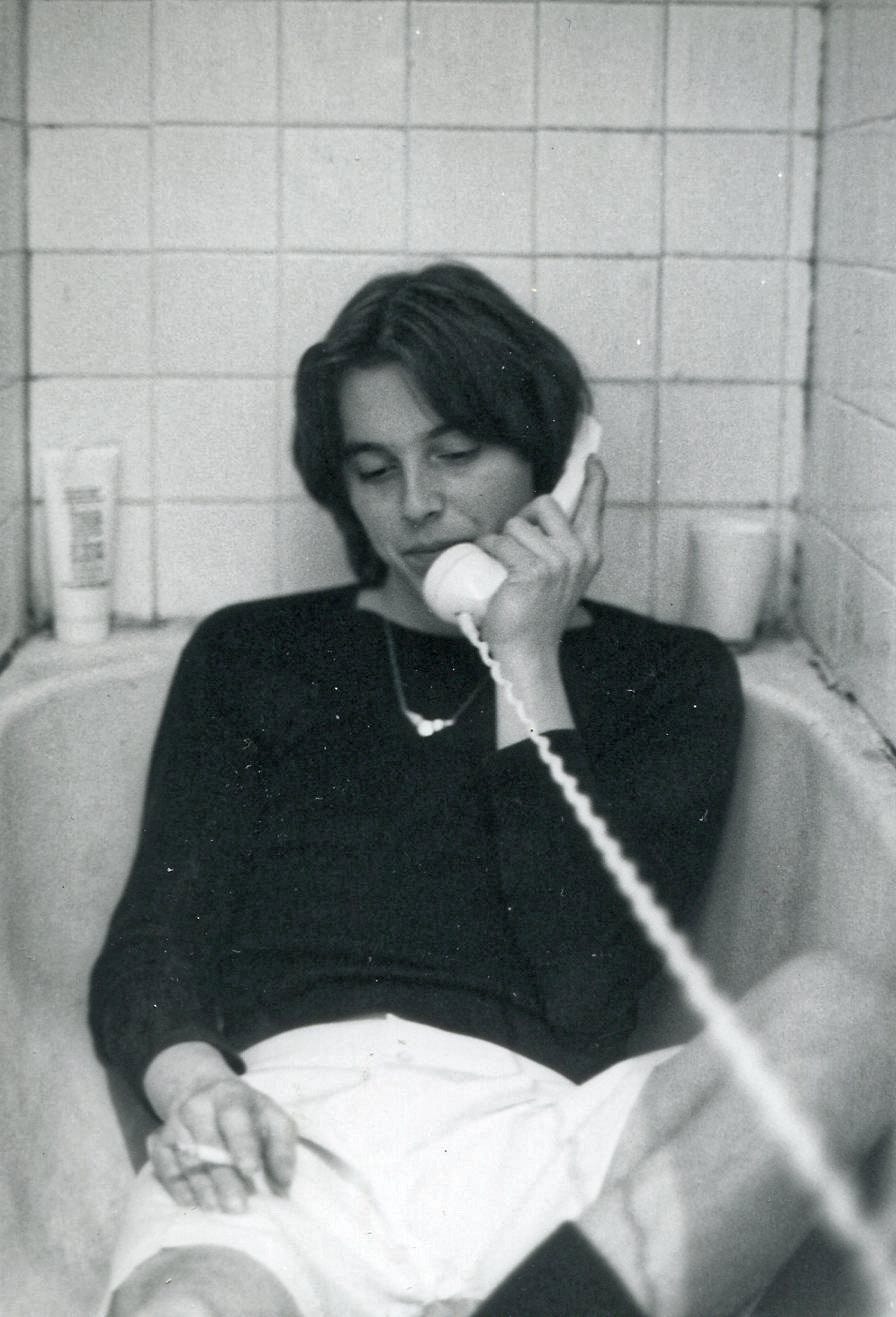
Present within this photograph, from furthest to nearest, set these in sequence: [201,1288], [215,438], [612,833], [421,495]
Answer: [215,438] < [421,495] < [612,833] < [201,1288]

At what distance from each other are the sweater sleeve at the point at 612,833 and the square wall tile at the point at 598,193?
1.83 feet

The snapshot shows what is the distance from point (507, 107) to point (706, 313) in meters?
0.29

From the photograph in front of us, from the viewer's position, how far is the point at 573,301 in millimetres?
1752

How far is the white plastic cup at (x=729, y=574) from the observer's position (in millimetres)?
1735

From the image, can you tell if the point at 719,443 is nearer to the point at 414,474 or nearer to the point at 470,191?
the point at 470,191

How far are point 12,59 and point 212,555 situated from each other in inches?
21.1

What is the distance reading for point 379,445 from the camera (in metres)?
1.41

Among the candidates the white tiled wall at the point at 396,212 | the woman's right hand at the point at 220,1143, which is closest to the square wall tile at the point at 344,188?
the white tiled wall at the point at 396,212

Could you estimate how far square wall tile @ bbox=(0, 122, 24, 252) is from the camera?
1.64m

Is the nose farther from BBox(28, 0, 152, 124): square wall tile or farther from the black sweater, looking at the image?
BBox(28, 0, 152, 124): square wall tile

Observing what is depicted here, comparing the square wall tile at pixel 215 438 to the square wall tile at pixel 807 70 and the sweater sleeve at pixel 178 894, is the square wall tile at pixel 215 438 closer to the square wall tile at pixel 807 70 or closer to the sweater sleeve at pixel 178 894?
the sweater sleeve at pixel 178 894

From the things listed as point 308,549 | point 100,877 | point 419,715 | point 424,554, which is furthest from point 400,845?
point 308,549

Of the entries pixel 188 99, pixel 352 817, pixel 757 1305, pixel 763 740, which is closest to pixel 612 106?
pixel 188 99

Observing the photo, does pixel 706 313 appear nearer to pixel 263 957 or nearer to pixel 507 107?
pixel 507 107
